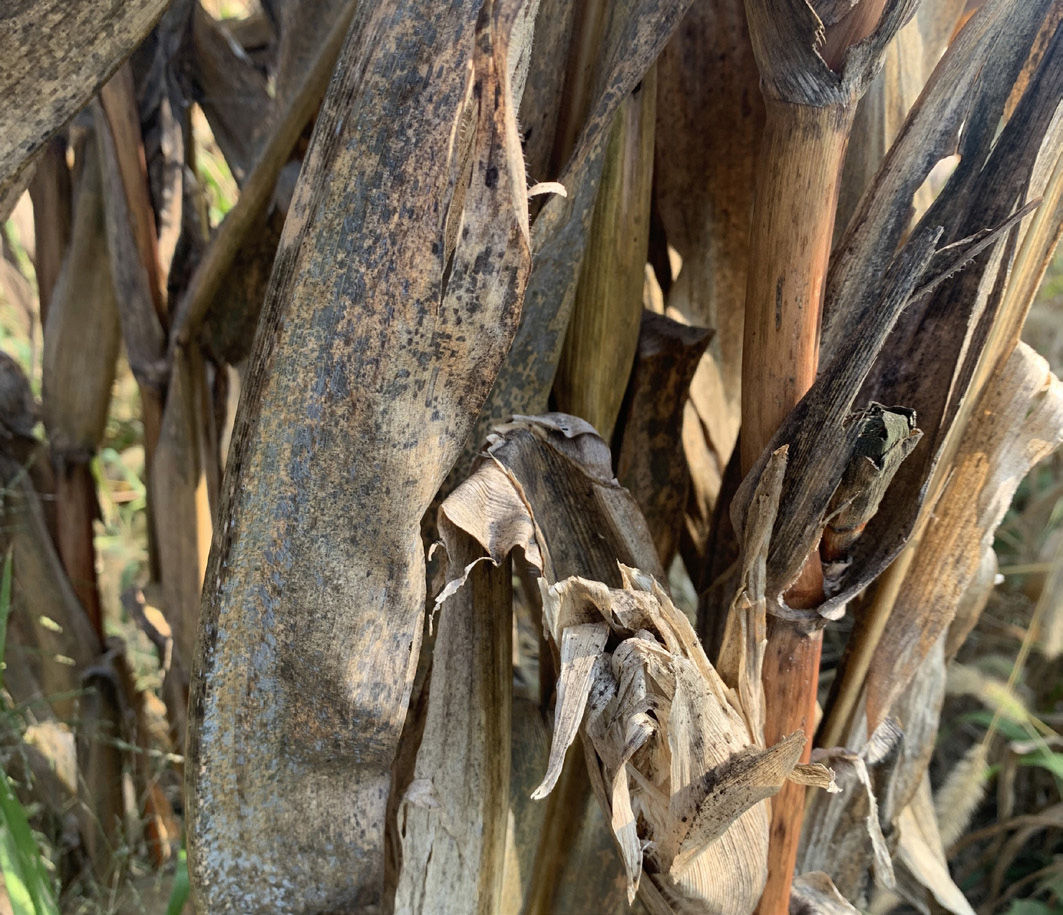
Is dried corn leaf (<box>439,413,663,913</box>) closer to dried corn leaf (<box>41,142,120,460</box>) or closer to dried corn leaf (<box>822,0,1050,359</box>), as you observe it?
dried corn leaf (<box>822,0,1050,359</box>)

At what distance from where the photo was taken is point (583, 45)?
1.59 feet

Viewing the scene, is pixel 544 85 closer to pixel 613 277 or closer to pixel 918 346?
pixel 613 277

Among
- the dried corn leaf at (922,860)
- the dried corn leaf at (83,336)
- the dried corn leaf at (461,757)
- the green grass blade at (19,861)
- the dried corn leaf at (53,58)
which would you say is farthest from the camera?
the dried corn leaf at (83,336)

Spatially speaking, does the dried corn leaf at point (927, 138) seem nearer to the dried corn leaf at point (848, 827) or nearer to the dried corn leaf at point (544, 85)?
the dried corn leaf at point (544, 85)

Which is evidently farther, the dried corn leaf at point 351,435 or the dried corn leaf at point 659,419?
the dried corn leaf at point 659,419

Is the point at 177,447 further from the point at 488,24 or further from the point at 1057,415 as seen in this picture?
the point at 1057,415

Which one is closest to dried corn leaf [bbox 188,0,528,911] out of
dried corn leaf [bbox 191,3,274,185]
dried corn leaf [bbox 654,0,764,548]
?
dried corn leaf [bbox 654,0,764,548]

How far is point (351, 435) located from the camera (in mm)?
408

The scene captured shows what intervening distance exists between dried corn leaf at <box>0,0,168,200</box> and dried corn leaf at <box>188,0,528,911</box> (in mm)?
92

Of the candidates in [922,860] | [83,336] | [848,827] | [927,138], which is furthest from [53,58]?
[922,860]

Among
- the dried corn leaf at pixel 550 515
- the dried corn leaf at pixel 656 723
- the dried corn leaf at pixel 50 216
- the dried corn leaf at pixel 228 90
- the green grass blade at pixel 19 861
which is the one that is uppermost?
the dried corn leaf at pixel 228 90

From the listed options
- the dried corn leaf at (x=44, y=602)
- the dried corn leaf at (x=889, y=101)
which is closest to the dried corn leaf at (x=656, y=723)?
the dried corn leaf at (x=889, y=101)

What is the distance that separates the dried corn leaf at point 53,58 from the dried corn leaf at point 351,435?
0.09m

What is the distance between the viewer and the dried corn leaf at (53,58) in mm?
376
